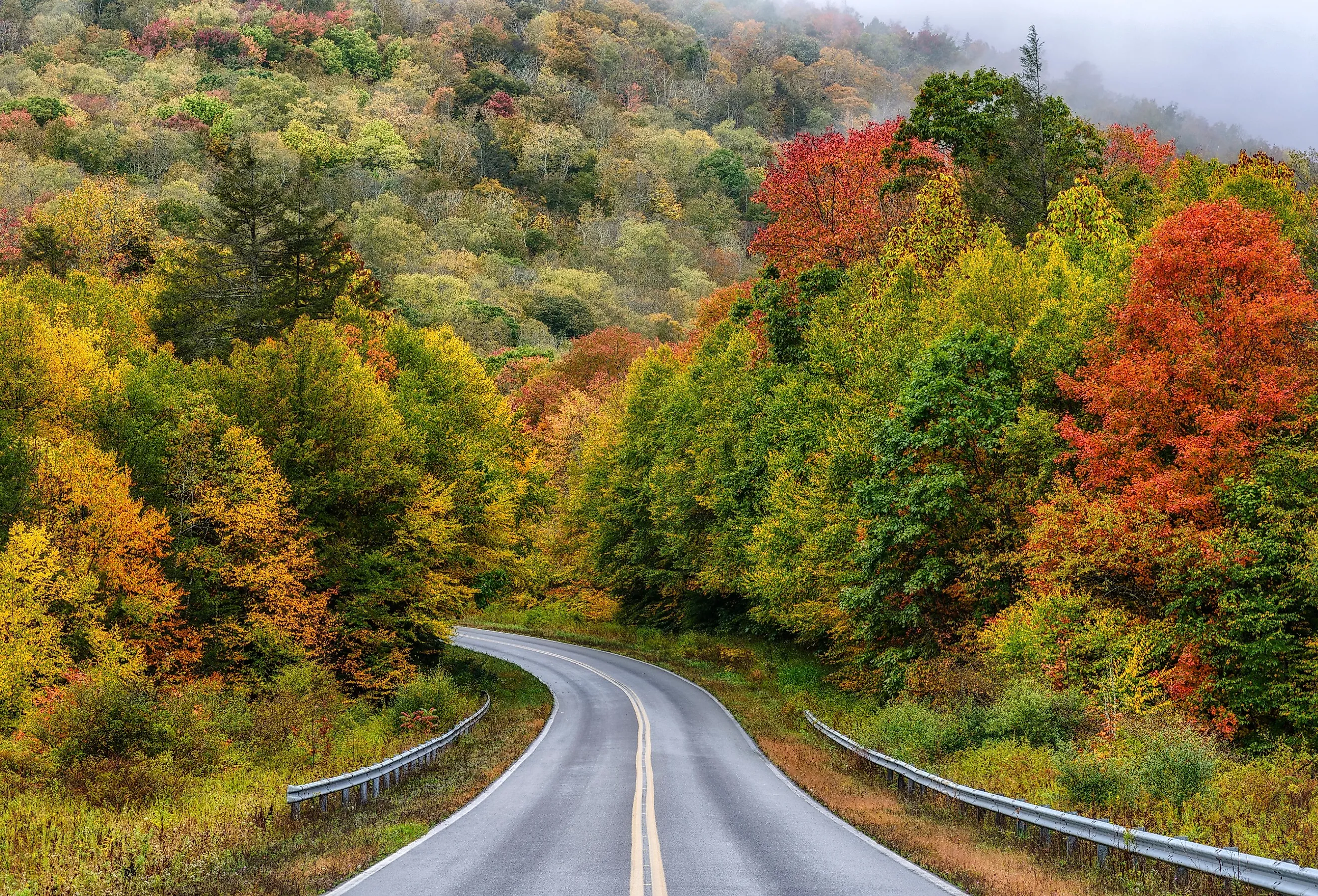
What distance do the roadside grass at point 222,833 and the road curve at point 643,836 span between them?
63 cm

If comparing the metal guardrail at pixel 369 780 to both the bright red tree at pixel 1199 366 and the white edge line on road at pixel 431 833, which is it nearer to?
A: the white edge line on road at pixel 431 833

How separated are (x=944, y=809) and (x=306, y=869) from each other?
994 centimetres

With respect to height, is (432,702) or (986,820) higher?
(986,820)

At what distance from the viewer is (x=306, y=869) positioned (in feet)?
33.1

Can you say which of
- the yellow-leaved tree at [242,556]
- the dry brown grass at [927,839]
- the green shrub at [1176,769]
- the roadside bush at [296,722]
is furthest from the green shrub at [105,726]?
the green shrub at [1176,769]

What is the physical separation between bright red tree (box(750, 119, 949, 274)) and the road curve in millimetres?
22897

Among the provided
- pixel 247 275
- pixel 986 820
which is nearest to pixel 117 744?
pixel 986 820

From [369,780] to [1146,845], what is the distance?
11850mm

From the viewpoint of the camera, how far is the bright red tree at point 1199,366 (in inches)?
770

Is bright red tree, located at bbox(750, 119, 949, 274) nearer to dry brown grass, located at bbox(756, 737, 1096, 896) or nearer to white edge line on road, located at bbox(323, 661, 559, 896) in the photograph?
dry brown grass, located at bbox(756, 737, 1096, 896)

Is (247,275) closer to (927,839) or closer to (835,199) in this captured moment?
(835,199)

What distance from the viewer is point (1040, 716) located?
15.8 meters

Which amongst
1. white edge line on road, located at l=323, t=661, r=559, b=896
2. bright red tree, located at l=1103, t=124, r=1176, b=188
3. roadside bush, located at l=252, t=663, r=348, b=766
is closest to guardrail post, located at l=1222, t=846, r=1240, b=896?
white edge line on road, located at l=323, t=661, r=559, b=896

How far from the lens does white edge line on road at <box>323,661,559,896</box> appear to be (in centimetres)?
931
